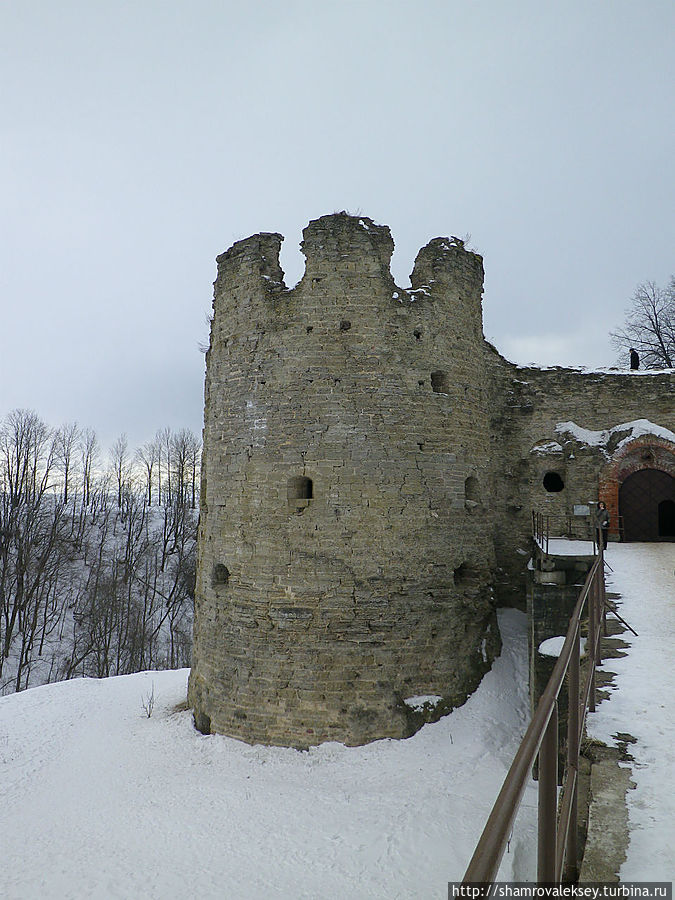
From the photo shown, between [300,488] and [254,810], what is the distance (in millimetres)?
4737

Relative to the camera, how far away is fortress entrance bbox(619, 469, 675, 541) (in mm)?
13086

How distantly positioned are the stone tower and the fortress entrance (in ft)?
13.5

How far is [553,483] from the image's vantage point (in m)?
13.7

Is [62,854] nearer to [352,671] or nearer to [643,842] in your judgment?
[352,671]

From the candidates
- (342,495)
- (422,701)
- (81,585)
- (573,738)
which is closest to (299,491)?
(342,495)

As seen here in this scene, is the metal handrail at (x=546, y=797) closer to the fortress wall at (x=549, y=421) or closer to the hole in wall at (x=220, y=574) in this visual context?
the hole in wall at (x=220, y=574)

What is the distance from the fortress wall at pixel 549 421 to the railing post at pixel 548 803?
11089 mm

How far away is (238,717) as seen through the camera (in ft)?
32.4

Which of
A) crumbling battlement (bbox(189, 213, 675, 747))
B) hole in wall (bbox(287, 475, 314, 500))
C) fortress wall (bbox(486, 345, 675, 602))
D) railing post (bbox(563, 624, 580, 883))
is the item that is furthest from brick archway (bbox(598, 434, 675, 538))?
railing post (bbox(563, 624, 580, 883))

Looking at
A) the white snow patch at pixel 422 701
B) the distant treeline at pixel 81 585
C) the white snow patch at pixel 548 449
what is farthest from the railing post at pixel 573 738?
the distant treeline at pixel 81 585

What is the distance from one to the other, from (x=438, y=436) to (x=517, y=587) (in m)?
4.08

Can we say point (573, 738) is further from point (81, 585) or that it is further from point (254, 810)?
point (81, 585)

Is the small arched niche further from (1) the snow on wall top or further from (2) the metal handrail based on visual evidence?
(2) the metal handrail

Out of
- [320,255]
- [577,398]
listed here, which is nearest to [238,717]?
[320,255]
